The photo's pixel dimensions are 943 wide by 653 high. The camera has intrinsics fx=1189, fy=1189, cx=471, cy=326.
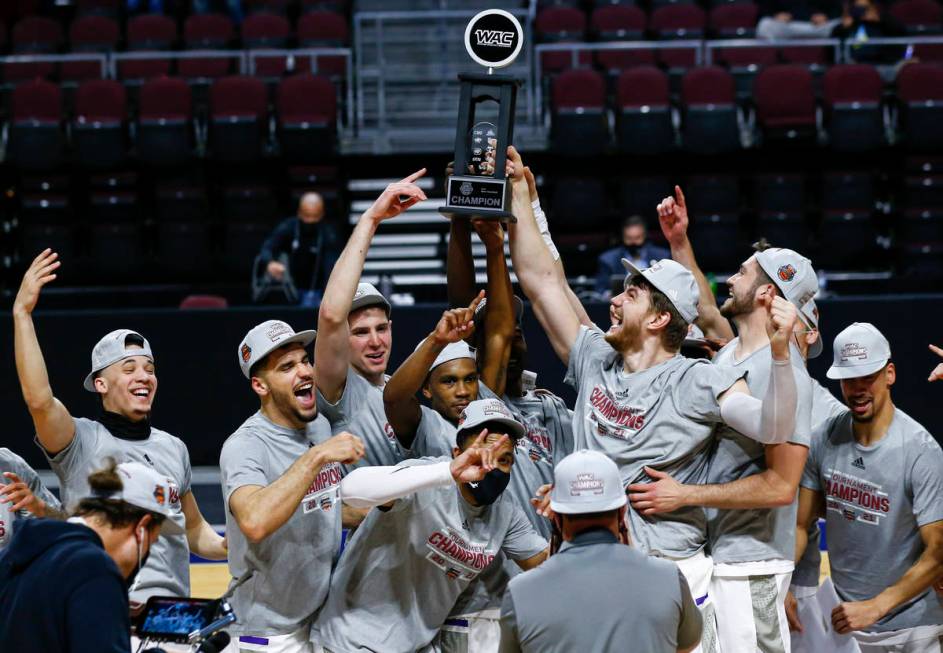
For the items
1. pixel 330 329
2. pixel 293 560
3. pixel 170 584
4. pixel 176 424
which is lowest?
pixel 176 424

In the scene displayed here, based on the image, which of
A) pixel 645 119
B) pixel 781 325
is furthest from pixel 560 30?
pixel 781 325

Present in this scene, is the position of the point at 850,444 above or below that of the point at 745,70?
below

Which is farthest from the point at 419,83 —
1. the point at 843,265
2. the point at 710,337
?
the point at 710,337

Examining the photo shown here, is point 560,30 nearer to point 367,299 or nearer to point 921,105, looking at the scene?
point 921,105

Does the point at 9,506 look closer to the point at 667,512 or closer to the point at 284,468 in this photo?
the point at 284,468

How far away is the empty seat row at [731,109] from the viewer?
13.3 meters

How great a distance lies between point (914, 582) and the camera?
15.5 ft

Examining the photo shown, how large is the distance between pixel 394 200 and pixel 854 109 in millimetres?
10005

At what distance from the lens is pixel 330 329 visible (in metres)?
4.44

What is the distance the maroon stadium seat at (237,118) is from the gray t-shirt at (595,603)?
35.8 ft

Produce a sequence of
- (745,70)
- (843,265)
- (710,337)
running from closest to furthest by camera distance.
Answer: (710,337) → (843,265) → (745,70)

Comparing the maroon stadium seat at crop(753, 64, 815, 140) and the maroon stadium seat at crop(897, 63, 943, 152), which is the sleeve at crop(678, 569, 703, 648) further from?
the maroon stadium seat at crop(897, 63, 943, 152)

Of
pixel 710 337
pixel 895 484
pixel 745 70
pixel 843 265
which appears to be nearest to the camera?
pixel 895 484

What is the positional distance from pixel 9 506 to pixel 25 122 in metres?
9.75
